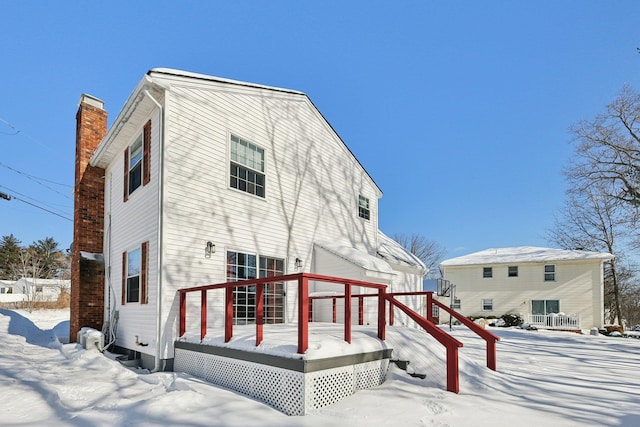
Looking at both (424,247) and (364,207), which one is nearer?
(364,207)

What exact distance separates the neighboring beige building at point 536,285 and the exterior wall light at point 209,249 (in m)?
22.1

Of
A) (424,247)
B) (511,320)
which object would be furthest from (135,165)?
(424,247)

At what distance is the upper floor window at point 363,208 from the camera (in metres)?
13.4

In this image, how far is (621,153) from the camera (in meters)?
16.7

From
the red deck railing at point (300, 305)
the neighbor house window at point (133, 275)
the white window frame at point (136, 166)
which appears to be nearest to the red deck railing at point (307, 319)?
the red deck railing at point (300, 305)

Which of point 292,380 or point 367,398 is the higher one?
point 292,380

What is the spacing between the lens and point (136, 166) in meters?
8.91

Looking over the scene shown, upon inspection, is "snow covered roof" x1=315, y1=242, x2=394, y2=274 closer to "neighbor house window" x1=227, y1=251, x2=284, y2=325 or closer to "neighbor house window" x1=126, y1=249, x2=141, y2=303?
"neighbor house window" x1=227, y1=251, x2=284, y2=325

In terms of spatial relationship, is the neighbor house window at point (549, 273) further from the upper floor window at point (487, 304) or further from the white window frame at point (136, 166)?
the white window frame at point (136, 166)

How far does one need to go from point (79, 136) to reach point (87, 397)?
348 inches

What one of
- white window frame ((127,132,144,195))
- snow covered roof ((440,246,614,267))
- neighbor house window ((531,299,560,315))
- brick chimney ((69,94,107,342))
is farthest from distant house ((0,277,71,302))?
neighbor house window ((531,299,560,315))

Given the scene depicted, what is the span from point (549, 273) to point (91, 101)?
26.3m

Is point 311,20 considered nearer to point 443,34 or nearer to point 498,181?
point 443,34

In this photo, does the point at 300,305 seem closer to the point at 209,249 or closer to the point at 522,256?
the point at 209,249
